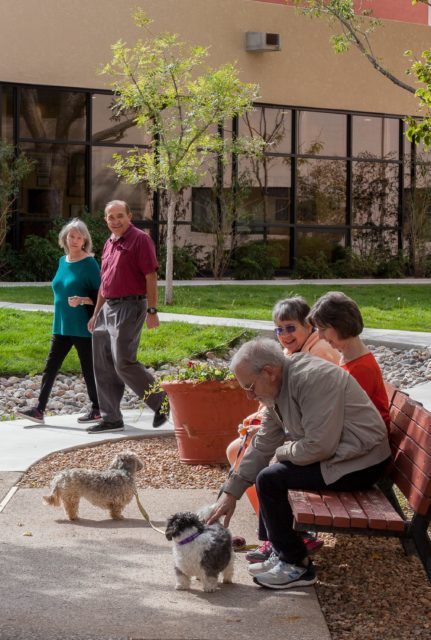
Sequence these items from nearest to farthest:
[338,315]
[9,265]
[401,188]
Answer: [338,315], [9,265], [401,188]

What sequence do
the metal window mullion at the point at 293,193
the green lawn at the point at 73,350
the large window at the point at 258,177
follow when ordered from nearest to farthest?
the green lawn at the point at 73,350 < the large window at the point at 258,177 < the metal window mullion at the point at 293,193

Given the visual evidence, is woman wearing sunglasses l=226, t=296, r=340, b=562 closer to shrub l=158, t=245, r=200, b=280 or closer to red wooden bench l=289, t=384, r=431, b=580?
red wooden bench l=289, t=384, r=431, b=580

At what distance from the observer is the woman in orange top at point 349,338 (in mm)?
5254

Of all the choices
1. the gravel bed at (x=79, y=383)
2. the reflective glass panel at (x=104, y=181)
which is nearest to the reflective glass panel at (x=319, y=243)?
the reflective glass panel at (x=104, y=181)

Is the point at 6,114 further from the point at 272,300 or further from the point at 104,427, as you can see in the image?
the point at 104,427

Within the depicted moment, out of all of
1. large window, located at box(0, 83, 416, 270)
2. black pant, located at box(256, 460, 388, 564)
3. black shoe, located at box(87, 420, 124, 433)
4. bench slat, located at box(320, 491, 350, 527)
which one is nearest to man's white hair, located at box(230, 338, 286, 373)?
black pant, located at box(256, 460, 388, 564)

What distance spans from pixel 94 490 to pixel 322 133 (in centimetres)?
2214

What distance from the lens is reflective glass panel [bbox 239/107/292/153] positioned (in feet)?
84.3

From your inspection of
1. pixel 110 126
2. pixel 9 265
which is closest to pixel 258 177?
pixel 110 126

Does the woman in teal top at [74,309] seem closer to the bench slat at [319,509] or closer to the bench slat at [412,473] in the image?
the bench slat at [412,473]

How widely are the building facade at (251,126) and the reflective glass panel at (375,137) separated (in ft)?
0.11

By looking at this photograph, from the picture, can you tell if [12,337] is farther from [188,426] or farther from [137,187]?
[137,187]

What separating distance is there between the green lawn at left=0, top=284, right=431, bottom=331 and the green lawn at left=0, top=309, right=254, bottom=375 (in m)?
2.05

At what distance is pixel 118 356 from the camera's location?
8.26 m
